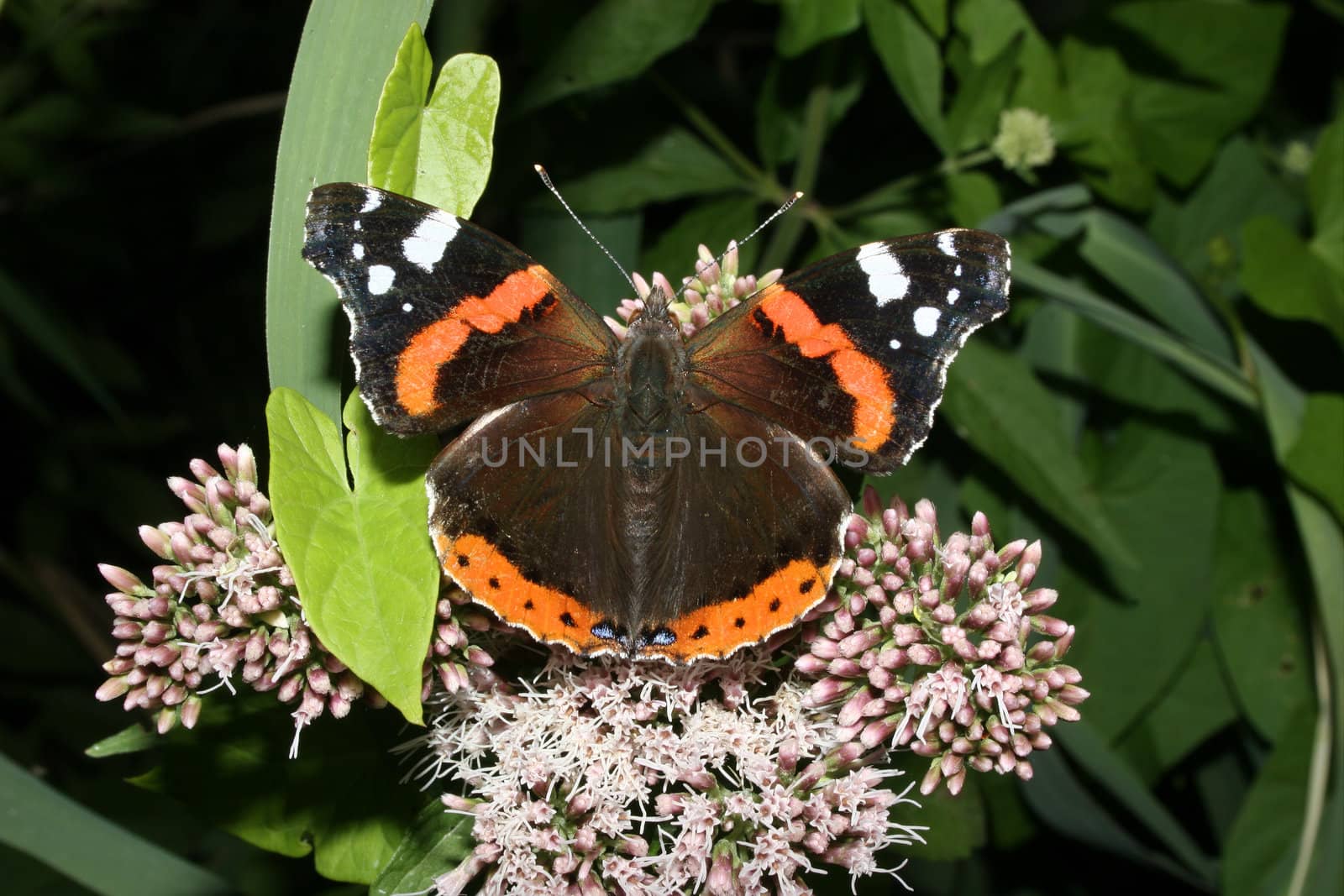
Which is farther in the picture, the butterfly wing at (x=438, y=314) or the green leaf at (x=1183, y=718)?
the green leaf at (x=1183, y=718)

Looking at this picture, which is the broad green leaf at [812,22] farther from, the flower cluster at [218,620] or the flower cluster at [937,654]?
the flower cluster at [218,620]

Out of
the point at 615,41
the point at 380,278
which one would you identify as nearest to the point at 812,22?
the point at 615,41

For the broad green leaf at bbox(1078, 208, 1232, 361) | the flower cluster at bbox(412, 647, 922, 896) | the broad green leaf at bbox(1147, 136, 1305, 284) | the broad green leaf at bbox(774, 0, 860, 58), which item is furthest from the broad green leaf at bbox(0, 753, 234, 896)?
the broad green leaf at bbox(1147, 136, 1305, 284)

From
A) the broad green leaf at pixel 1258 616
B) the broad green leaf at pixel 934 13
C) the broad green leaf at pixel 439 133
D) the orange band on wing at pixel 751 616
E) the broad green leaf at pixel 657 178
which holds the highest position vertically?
the broad green leaf at pixel 439 133

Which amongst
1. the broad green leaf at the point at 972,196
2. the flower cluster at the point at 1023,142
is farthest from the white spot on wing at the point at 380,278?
the flower cluster at the point at 1023,142

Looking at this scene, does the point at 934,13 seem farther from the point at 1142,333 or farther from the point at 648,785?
the point at 648,785

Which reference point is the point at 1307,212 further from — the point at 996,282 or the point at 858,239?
the point at 996,282

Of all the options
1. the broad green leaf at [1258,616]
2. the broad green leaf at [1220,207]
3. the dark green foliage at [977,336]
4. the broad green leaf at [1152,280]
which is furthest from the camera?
the broad green leaf at [1220,207]

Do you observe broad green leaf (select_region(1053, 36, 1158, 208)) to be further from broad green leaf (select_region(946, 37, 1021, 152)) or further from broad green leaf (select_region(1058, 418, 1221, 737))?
broad green leaf (select_region(1058, 418, 1221, 737))

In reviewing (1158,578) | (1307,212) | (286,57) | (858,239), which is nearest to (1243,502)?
(1158,578)

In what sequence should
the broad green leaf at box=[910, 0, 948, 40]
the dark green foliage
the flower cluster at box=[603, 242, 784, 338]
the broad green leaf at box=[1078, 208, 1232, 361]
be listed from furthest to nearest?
the broad green leaf at box=[1078, 208, 1232, 361]
the broad green leaf at box=[910, 0, 948, 40]
the dark green foliage
the flower cluster at box=[603, 242, 784, 338]
